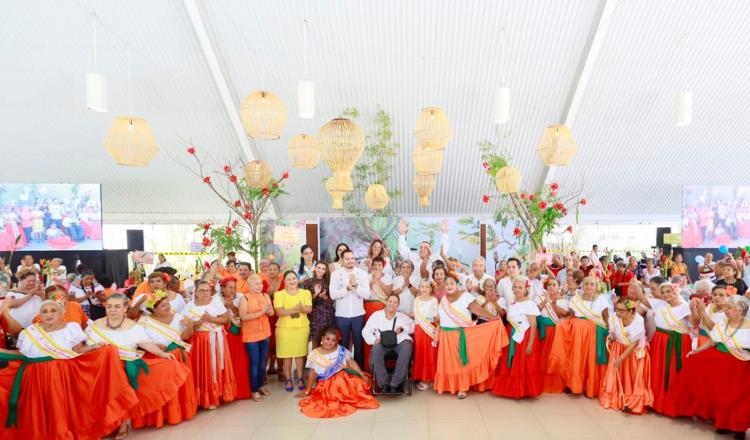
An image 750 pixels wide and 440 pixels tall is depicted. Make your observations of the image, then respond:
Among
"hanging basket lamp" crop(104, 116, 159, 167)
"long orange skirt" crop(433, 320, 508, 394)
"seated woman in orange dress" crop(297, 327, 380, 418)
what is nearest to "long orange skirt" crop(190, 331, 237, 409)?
"seated woman in orange dress" crop(297, 327, 380, 418)

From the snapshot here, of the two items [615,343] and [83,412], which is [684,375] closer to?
[615,343]

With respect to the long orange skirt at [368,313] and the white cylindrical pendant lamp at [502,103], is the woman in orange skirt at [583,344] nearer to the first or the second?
the long orange skirt at [368,313]

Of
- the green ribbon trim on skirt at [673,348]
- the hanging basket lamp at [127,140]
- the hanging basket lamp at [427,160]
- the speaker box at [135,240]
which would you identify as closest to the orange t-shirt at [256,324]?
the hanging basket lamp at [127,140]

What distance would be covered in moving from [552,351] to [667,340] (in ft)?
3.06

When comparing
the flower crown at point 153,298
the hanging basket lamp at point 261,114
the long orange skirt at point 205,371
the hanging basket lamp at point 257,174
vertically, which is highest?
the hanging basket lamp at point 261,114

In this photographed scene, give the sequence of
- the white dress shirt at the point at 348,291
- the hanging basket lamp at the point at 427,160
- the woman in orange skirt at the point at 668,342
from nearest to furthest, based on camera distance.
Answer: the woman in orange skirt at the point at 668,342 → the white dress shirt at the point at 348,291 → the hanging basket lamp at the point at 427,160

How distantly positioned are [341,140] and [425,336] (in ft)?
7.01

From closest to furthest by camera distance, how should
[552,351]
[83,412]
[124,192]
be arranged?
1. [83,412]
2. [552,351]
3. [124,192]

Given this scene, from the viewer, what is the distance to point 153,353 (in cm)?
339

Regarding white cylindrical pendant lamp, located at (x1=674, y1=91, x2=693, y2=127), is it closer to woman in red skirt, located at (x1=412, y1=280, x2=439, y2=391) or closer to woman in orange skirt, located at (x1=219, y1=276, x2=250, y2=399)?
woman in red skirt, located at (x1=412, y1=280, x2=439, y2=391)

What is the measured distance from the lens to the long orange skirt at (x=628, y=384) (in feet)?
11.8

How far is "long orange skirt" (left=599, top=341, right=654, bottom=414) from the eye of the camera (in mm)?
3598

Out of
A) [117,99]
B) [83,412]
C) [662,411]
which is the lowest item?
[662,411]

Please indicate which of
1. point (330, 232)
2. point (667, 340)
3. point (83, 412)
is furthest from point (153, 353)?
point (330, 232)
